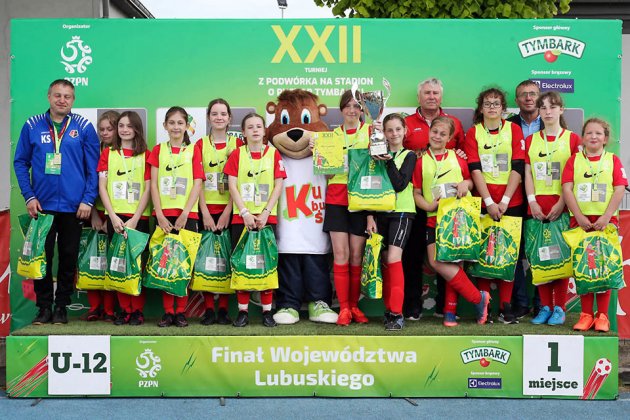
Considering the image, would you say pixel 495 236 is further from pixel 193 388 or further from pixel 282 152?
pixel 193 388

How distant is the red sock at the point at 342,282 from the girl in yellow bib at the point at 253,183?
48cm

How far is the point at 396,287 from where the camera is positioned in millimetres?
4605

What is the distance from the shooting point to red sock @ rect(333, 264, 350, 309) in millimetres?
4777

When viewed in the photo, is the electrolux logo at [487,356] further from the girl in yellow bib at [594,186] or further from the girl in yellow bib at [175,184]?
the girl in yellow bib at [175,184]

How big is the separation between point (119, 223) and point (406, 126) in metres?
2.13

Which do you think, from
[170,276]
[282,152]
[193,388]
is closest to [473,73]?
[282,152]

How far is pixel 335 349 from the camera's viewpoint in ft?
14.4

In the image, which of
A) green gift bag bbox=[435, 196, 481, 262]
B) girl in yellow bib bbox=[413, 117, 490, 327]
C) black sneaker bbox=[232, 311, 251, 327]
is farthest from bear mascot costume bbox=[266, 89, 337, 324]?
green gift bag bbox=[435, 196, 481, 262]

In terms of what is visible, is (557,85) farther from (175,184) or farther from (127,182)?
(127,182)

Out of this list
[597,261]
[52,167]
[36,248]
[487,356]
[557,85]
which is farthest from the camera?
[557,85]

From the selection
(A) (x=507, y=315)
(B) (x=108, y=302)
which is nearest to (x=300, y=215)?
(B) (x=108, y=302)

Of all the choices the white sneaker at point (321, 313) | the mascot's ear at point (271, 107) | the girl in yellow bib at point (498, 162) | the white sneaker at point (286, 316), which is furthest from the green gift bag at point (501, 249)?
the mascot's ear at point (271, 107)

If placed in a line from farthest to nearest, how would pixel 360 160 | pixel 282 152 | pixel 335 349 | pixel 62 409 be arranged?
pixel 282 152
pixel 360 160
pixel 335 349
pixel 62 409

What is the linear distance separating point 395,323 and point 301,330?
0.63m
